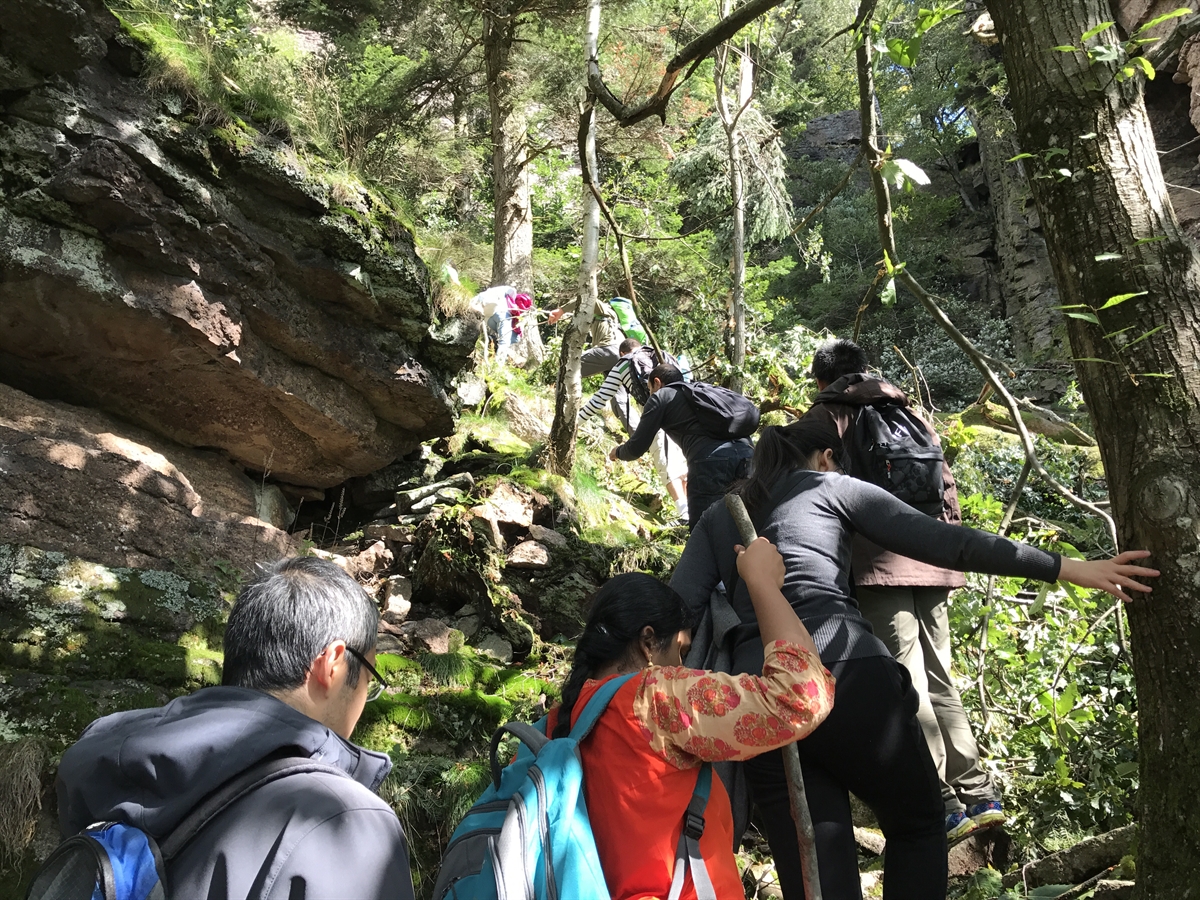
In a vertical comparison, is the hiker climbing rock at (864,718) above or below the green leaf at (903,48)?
below

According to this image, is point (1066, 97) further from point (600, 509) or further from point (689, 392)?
point (600, 509)

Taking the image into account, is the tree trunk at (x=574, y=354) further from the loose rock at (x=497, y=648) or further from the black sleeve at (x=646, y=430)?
the black sleeve at (x=646, y=430)

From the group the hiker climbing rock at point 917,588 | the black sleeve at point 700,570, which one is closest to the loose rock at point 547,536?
the hiker climbing rock at point 917,588

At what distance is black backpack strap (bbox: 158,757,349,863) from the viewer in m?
1.37

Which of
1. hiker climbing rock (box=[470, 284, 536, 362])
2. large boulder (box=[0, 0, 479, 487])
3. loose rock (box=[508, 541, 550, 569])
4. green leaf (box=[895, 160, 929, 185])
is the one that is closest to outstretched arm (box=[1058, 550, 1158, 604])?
green leaf (box=[895, 160, 929, 185])

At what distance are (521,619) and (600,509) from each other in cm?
202

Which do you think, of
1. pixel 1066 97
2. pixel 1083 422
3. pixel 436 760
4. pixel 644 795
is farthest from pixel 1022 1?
pixel 1083 422

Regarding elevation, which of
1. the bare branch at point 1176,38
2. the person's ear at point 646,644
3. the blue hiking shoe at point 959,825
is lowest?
the blue hiking shoe at point 959,825

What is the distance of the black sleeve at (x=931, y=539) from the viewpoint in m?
2.52

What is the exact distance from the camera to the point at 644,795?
2.00m

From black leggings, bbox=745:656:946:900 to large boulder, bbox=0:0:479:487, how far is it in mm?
5389

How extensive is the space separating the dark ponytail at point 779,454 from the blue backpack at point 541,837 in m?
1.25

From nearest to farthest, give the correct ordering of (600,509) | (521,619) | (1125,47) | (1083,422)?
(1125,47) → (521,619) → (600,509) → (1083,422)

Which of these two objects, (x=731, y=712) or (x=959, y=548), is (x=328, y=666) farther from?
(x=959, y=548)
